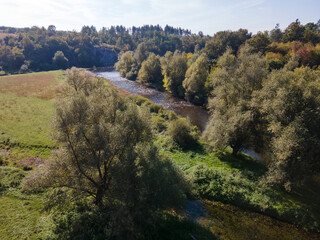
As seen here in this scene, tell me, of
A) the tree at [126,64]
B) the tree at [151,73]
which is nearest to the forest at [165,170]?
the tree at [151,73]

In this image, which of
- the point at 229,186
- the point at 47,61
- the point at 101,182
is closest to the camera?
the point at 101,182

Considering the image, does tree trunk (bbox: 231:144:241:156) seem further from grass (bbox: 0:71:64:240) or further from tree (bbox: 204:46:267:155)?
grass (bbox: 0:71:64:240)

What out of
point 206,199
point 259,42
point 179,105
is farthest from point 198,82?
point 206,199

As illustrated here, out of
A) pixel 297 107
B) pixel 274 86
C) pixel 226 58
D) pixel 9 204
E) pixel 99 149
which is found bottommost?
pixel 9 204

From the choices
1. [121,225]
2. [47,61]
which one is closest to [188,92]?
[121,225]

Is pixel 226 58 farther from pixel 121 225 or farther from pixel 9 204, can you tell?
pixel 9 204

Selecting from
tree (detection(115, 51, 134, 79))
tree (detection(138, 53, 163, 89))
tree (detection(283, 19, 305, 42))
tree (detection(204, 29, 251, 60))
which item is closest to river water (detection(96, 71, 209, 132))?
tree (detection(138, 53, 163, 89))
